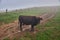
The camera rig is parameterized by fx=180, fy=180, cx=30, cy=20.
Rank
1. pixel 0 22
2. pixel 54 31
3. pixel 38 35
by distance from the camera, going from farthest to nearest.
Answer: pixel 0 22 → pixel 54 31 → pixel 38 35

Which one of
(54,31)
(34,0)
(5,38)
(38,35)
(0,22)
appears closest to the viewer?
(5,38)

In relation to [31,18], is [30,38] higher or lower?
lower

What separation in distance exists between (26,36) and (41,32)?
98.8 inches

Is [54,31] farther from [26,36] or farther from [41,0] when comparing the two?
[41,0]

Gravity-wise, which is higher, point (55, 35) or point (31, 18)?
point (31, 18)

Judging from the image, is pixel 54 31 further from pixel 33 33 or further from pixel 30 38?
pixel 30 38

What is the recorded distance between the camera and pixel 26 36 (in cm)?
2045

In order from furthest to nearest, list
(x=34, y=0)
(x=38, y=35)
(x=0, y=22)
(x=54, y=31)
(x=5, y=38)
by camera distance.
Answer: (x=34, y=0), (x=0, y=22), (x=54, y=31), (x=38, y=35), (x=5, y=38)

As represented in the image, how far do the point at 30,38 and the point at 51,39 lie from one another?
2.31m

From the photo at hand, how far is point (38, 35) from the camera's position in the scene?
20.9 meters

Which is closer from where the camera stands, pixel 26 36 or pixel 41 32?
pixel 26 36

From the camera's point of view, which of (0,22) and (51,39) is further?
(0,22)

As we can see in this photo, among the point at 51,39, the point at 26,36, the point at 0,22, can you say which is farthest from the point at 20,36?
the point at 0,22

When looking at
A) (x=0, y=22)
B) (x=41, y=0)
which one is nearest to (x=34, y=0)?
(x=41, y=0)
